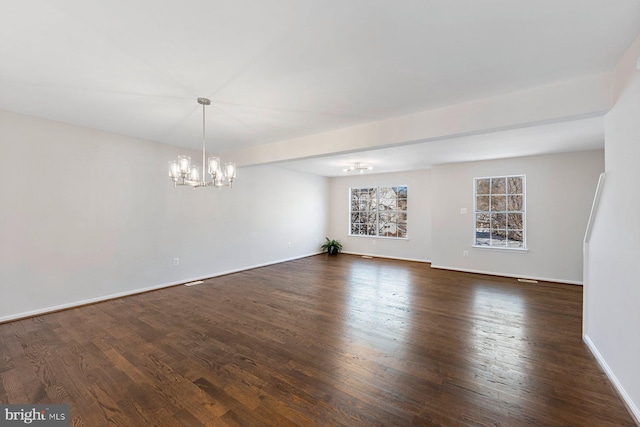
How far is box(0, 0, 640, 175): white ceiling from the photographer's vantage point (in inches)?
61.5

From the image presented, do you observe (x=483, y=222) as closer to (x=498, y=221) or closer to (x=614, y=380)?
(x=498, y=221)

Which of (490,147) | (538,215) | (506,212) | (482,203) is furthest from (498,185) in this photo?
(490,147)

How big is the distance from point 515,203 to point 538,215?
1.54ft

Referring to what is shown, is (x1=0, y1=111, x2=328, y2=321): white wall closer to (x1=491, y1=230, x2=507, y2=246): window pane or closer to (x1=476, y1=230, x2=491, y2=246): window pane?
(x1=476, y1=230, x2=491, y2=246): window pane

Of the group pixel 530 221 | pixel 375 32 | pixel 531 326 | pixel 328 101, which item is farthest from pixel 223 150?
pixel 530 221

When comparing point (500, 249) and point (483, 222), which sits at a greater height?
point (483, 222)

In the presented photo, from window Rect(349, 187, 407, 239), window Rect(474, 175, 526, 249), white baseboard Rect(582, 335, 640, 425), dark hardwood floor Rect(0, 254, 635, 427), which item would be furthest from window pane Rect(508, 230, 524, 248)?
white baseboard Rect(582, 335, 640, 425)

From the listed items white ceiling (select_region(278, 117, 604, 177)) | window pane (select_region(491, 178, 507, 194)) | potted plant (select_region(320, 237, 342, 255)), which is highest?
white ceiling (select_region(278, 117, 604, 177))

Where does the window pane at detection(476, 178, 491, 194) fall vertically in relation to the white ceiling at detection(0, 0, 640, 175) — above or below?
below

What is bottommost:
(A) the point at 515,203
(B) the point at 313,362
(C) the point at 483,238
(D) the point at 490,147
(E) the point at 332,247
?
(B) the point at 313,362

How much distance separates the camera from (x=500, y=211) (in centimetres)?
566

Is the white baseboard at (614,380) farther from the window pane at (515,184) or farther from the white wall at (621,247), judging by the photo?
the window pane at (515,184)

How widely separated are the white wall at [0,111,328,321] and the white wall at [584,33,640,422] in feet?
18.2

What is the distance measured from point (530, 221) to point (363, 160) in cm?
361
